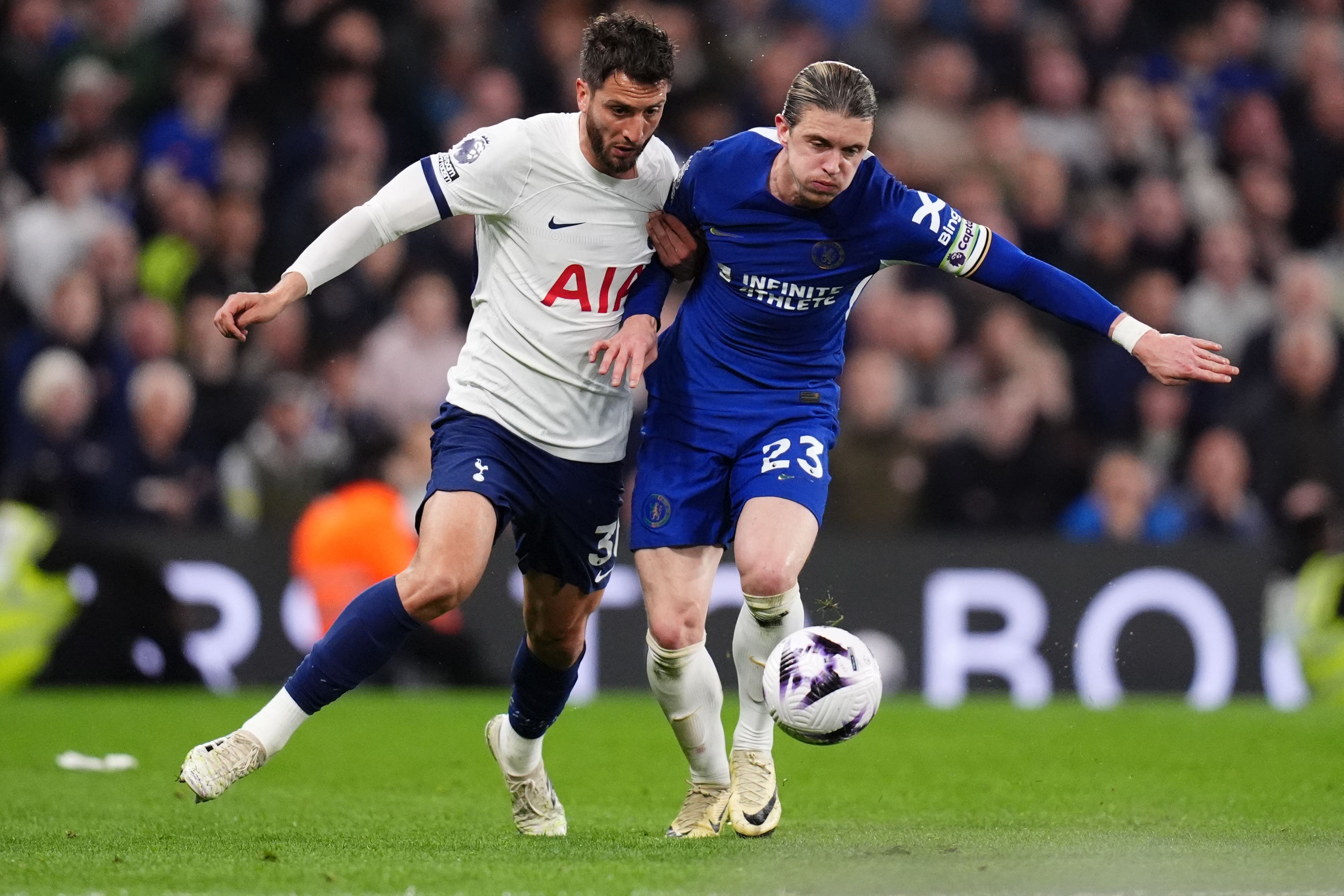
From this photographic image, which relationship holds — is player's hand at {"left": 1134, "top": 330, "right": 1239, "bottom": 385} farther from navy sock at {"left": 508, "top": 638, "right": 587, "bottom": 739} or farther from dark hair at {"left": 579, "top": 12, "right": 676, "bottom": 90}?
navy sock at {"left": 508, "top": 638, "right": 587, "bottom": 739}

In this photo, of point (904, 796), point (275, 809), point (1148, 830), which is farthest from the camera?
point (904, 796)

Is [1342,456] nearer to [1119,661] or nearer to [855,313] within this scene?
[1119,661]

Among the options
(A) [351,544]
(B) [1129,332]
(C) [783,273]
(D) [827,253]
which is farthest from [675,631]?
(A) [351,544]

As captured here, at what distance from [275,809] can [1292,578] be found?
21.6ft

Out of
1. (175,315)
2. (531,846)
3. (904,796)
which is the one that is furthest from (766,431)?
(175,315)

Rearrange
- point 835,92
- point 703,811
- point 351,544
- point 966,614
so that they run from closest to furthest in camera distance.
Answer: point 835,92, point 703,811, point 966,614, point 351,544

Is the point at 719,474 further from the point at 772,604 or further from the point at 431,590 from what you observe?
the point at 431,590

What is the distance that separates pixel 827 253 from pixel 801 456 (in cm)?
64

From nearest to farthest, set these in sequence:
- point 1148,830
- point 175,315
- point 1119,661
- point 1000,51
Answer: point 1148,830
point 1119,661
point 175,315
point 1000,51

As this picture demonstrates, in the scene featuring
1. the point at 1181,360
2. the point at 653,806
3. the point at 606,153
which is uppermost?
the point at 606,153

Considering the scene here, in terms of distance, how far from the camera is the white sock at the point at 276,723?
5320 mm

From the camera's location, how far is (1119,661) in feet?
34.7

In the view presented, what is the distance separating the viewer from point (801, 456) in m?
5.78

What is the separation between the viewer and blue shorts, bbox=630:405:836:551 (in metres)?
5.76
